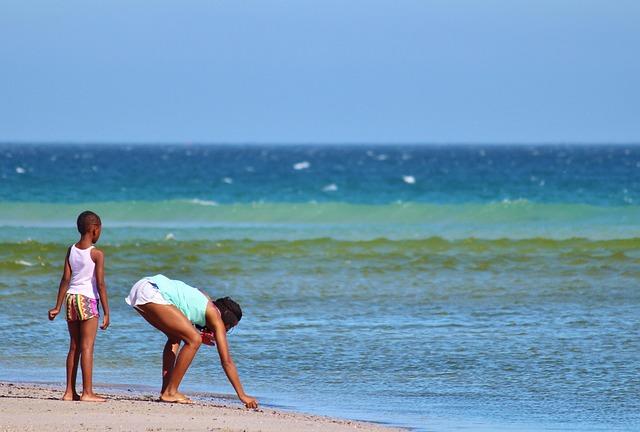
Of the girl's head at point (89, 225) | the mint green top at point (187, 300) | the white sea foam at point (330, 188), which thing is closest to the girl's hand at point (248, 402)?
the mint green top at point (187, 300)

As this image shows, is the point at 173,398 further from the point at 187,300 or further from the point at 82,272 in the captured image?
the point at 82,272

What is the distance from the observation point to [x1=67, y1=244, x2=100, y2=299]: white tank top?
750cm

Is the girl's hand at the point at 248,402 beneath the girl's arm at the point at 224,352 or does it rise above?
beneath

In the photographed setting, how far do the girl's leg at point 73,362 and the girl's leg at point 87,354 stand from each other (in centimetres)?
4

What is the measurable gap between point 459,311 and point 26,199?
26.8m

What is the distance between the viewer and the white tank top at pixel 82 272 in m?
7.50

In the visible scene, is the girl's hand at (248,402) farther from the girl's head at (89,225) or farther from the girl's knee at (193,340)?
the girl's head at (89,225)

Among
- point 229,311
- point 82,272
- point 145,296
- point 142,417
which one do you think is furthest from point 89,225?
point 142,417

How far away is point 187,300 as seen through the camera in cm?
764

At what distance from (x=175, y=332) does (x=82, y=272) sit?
681 millimetres

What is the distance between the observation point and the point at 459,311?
1299 centimetres

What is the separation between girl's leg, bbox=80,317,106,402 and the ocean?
4.24ft

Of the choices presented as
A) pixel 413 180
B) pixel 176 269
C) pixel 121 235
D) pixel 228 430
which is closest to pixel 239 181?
pixel 413 180

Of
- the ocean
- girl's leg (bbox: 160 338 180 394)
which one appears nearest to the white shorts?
girl's leg (bbox: 160 338 180 394)
